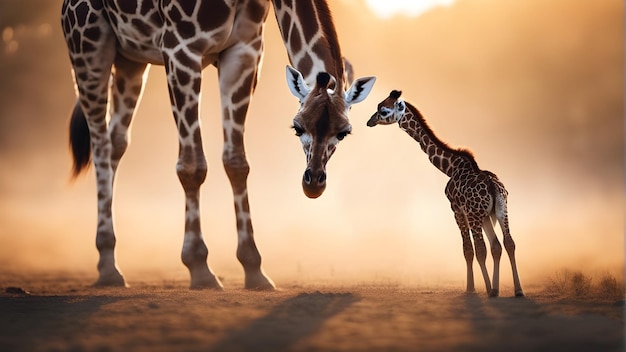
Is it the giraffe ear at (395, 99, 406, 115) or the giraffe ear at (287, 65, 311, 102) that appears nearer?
the giraffe ear at (287, 65, 311, 102)

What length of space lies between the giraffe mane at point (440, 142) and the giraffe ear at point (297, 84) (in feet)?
3.70

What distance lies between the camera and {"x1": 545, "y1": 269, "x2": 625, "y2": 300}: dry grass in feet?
24.2

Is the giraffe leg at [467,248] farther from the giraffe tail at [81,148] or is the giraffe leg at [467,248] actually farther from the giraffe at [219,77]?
the giraffe tail at [81,148]

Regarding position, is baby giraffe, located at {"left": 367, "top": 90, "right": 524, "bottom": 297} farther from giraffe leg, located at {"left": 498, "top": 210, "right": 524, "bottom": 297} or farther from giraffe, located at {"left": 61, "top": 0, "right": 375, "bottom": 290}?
giraffe, located at {"left": 61, "top": 0, "right": 375, "bottom": 290}

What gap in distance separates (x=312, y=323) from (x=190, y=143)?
3789 mm

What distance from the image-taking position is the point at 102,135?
34.0ft

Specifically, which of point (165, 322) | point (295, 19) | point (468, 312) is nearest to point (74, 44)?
point (295, 19)

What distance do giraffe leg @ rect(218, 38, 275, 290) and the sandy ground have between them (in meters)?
1.88

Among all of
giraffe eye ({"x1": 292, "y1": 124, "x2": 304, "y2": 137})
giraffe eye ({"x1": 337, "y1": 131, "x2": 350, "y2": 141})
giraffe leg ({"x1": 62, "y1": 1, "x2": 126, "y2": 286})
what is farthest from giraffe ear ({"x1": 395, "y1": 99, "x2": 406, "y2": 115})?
giraffe leg ({"x1": 62, "y1": 1, "x2": 126, "y2": 286})

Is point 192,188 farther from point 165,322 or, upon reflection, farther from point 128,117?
point 165,322

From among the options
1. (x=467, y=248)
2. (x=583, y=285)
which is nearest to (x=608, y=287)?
(x=583, y=285)

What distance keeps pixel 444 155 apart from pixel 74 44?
5.11 metres

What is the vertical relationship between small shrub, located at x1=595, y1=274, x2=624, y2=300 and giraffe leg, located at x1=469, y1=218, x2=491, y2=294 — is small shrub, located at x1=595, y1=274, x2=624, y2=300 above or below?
below

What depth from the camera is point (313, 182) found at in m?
6.90
